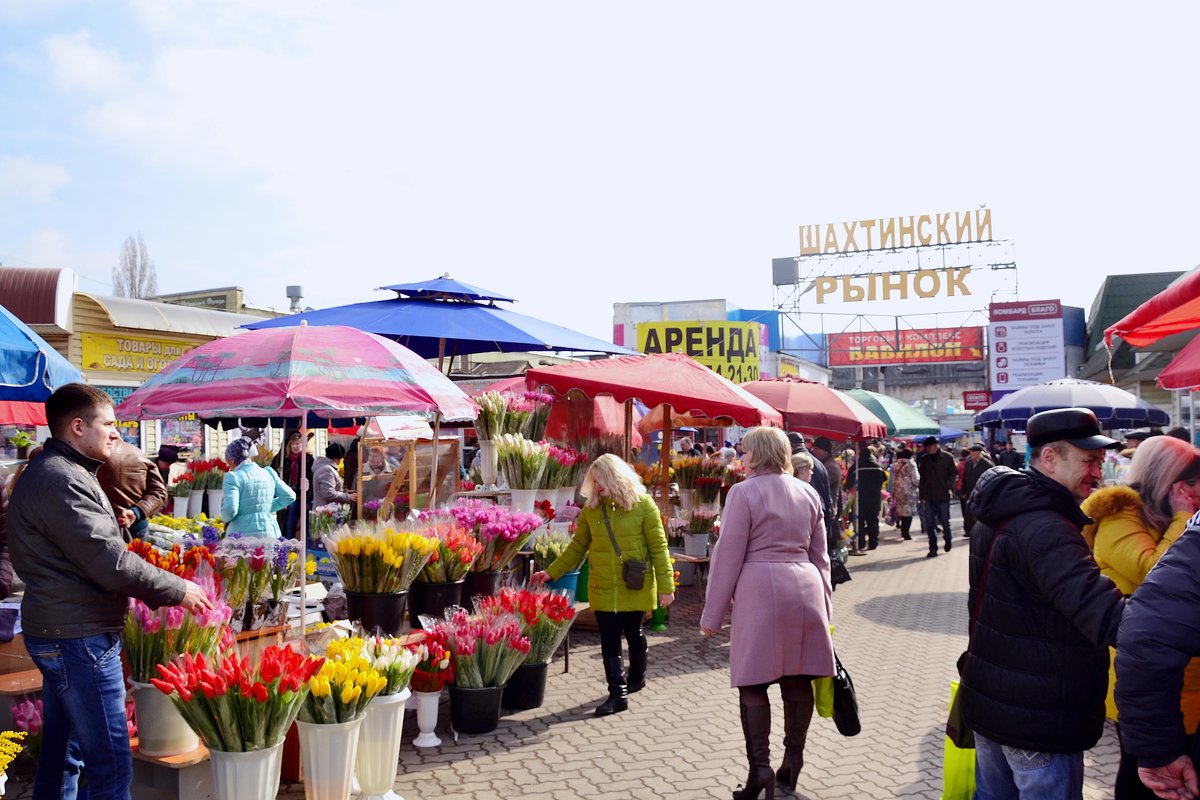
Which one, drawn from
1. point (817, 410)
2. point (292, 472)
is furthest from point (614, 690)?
point (817, 410)

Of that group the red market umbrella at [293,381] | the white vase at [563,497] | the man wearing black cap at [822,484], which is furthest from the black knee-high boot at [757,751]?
the man wearing black cap at [822,484]

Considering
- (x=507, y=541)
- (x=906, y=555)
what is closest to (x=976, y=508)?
(x=507, y=541)

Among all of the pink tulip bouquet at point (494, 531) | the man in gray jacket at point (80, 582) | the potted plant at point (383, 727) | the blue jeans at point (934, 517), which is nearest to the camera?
the man in gray jacket at point (80, 582)

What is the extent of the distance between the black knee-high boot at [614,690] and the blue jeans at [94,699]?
316cm

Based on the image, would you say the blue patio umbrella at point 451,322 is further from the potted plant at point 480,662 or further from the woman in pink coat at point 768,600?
the woman in pink coat at point 768,600

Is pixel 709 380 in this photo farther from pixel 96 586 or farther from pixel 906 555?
pixel 906 555

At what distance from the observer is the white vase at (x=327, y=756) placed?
4.05m

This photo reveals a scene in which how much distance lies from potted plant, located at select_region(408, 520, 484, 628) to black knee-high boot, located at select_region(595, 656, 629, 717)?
1.11 meters

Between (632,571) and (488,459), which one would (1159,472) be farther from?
(488,459)

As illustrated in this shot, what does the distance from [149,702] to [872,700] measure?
465 cm

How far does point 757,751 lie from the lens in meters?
4.57

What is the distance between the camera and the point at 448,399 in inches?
209

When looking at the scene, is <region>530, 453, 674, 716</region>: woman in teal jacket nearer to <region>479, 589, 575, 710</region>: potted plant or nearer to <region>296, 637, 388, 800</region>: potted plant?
<region>479, 589, 575, 710</region>: potted plant

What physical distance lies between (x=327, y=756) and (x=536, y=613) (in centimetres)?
208
